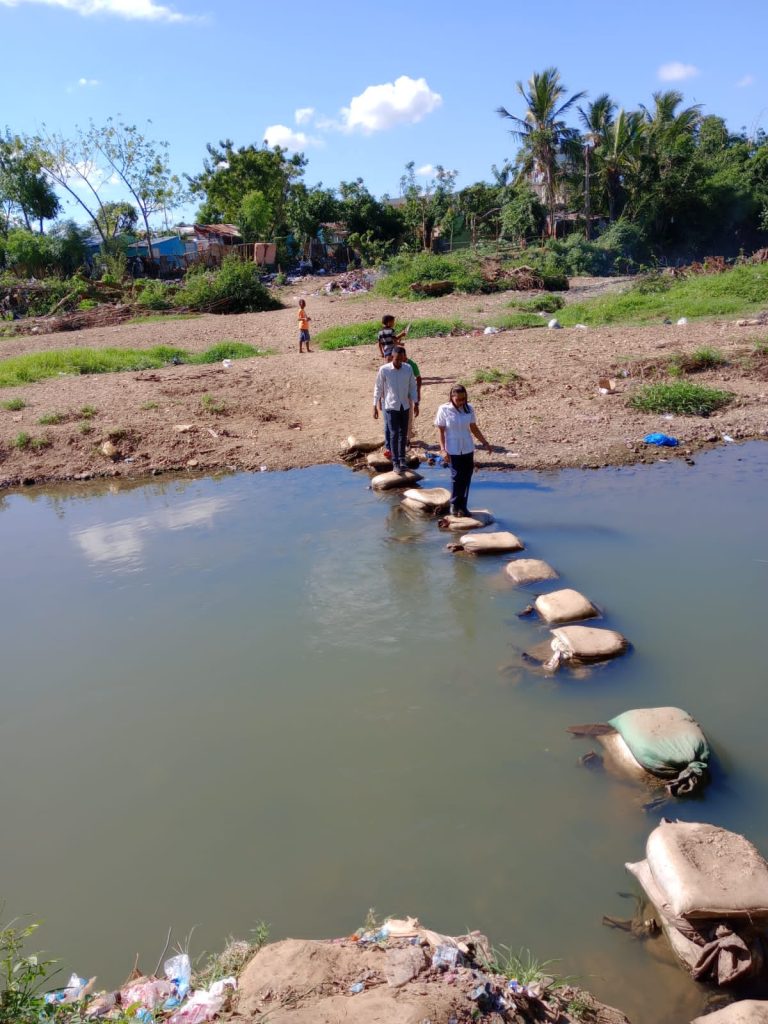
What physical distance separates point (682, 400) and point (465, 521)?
4439 mm

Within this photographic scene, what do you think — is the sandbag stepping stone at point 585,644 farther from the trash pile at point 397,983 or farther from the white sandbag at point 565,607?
the trash pile at point 397,983

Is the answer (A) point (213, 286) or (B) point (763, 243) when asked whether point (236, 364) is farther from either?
(B) point (763, 243)

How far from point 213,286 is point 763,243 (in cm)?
2424

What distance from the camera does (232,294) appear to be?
22.2 metres

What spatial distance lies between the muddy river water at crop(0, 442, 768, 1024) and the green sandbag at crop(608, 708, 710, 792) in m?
0.18

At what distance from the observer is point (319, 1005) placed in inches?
92.0

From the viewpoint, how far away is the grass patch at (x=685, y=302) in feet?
50.5

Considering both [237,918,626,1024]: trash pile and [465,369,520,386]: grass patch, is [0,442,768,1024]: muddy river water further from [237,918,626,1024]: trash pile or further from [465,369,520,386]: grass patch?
[465,369,520,386]: grass patch

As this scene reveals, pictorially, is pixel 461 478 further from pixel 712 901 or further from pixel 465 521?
pixel 712 901

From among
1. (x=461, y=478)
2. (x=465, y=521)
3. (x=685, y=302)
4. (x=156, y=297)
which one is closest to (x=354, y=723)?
(x=465, y=521)

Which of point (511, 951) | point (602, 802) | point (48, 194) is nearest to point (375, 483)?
point (602, 802)

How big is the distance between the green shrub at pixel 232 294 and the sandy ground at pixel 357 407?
7980mm

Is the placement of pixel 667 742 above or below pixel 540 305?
below

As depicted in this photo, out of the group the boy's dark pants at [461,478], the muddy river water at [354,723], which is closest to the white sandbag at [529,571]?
the muddy river water at [354,723]
